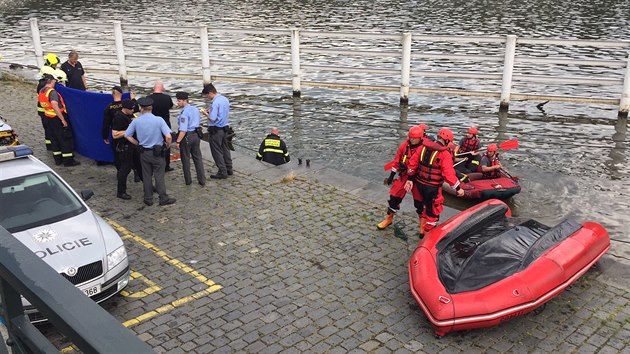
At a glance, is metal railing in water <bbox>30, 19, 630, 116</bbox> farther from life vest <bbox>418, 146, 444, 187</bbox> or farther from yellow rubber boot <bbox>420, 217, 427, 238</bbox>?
yellow rubber boot <bbox>420, 217, 427, 238</bbox>

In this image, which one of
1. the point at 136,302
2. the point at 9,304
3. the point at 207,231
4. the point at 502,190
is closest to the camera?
the point at 9,304

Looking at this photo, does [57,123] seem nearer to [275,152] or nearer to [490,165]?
[275,152]

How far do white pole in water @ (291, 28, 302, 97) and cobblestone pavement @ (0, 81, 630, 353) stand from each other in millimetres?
10999

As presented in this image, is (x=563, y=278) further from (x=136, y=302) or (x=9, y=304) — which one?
(x=9, y=304)

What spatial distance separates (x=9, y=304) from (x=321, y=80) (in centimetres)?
2428

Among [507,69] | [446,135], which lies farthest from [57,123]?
[507,69]

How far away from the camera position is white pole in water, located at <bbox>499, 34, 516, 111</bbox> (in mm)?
20766

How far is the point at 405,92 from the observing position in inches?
883

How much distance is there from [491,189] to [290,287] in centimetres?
617

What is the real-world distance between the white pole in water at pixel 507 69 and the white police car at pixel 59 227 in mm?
15777

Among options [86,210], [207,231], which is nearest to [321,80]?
[207,231]

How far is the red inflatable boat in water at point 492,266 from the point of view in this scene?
7.63 metres

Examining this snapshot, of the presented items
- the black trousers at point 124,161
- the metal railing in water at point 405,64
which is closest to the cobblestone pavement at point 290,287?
the black trousers at point 124,161

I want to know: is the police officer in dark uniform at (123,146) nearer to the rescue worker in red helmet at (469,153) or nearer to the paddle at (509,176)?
the rescue worker in red helmet at (469,153)
